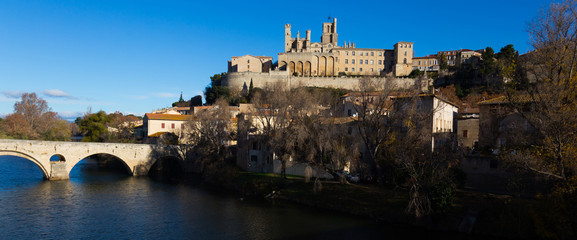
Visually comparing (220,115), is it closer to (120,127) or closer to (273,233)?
(273,233)

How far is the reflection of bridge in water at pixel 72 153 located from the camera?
35.9m

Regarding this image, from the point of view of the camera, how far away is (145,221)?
2419cm

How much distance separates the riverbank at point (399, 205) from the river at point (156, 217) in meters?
1.08

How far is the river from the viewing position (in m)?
21.8

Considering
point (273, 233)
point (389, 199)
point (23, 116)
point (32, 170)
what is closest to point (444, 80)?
point (389, 199)

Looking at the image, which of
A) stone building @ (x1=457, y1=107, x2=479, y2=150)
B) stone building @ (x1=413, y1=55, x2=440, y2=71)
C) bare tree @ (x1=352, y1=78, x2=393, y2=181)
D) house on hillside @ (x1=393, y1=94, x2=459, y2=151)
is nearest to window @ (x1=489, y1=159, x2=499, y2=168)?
house on hillside @ (x1=393, y1=94, x2=459, y2=151)

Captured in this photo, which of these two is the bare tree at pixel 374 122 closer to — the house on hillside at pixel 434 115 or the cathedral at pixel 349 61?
the house on hillside at pixel 434 115

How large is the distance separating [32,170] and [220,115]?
25265 mm

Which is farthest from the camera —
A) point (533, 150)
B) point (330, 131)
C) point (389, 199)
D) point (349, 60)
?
point (349, 60)

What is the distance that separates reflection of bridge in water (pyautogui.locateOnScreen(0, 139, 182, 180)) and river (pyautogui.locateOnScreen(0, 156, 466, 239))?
113 inches

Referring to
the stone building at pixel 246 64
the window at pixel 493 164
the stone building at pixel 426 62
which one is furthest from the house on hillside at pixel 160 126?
the stone building at pixel 426 62

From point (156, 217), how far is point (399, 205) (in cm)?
1647

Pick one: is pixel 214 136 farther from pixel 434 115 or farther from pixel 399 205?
pixel 399 205

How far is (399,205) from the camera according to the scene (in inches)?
982
